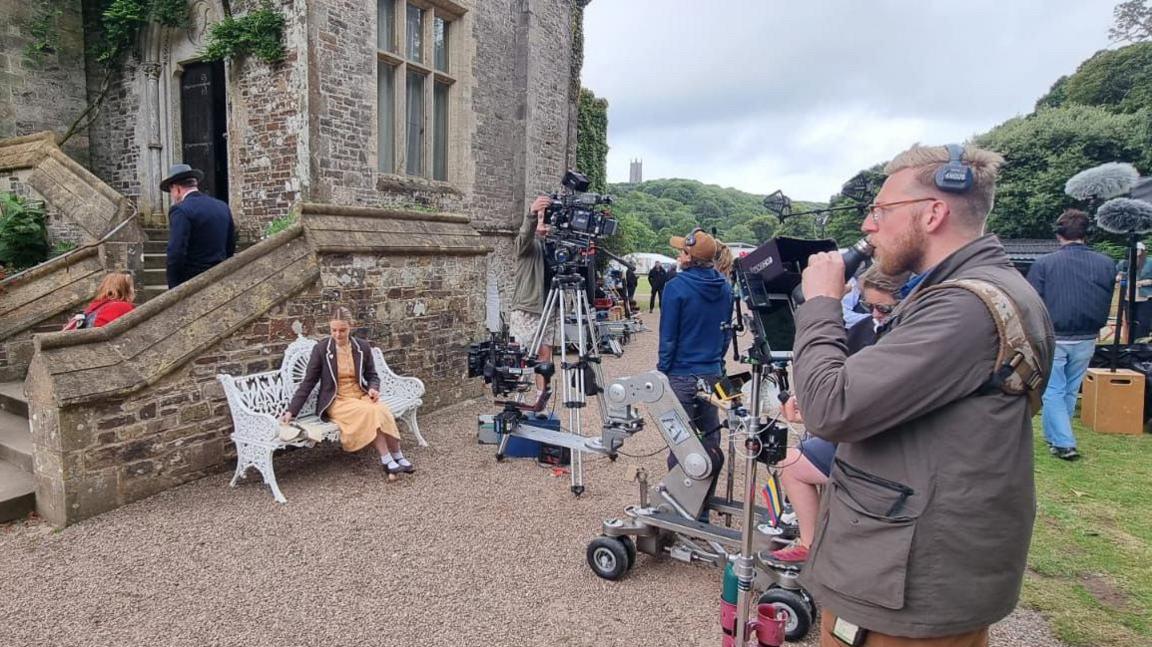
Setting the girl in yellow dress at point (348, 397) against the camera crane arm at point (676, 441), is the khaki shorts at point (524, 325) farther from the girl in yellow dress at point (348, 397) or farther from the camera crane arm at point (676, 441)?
the camera crane arm at point (676, 441)

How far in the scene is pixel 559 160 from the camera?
44.6 ft

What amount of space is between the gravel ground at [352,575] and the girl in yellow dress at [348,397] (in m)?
0.36

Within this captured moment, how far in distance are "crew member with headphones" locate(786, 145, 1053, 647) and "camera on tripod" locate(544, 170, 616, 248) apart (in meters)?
3.44

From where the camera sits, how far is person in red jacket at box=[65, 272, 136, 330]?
214 inches

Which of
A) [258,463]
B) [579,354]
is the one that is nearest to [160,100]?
[258,463]

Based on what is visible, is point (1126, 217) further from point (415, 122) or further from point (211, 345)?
point (415, 122)

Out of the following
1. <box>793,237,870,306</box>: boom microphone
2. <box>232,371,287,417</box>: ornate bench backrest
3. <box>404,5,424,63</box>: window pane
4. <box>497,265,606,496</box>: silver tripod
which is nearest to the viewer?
<box>793,237,870,306</box>: boom microphone

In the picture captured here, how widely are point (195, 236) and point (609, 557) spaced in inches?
181

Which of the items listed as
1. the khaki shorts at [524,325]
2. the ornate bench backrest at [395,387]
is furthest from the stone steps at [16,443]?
the khaki shorts at [524,325]

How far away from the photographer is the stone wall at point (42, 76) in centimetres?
955

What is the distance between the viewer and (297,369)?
5.83 meters

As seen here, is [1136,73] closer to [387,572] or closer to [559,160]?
[559,160]

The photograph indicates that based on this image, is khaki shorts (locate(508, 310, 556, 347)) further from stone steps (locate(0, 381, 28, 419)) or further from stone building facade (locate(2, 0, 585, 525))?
stone steps (locate(0, 381, 28, 419))

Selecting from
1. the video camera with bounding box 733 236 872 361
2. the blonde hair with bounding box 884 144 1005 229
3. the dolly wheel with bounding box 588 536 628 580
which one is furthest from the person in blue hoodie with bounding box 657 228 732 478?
the blonde hair with bounding box 884 144 1005 229
